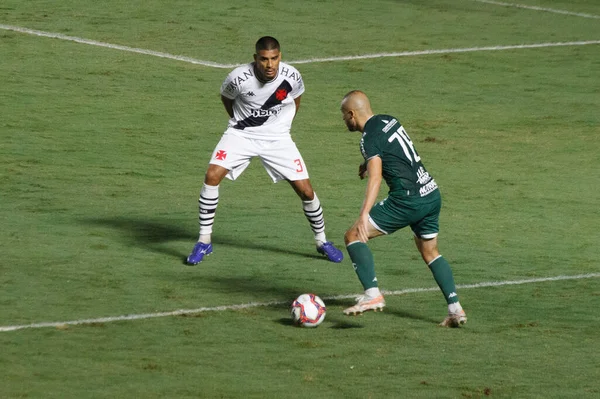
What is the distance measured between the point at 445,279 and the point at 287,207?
449 centimetres

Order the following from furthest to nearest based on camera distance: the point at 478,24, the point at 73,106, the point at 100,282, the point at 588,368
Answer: the point at 478,24 < the point at 73,106 < the point at 100,282 < the point at 588,368

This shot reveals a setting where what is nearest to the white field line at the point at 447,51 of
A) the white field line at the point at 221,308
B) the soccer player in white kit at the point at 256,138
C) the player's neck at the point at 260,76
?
the soccer player in white kit at the point at 256,138

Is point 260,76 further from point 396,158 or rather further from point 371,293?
point 371,293

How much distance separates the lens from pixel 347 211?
13.7 m

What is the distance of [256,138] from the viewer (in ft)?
37.8

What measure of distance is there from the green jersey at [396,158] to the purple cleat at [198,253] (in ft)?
8.06

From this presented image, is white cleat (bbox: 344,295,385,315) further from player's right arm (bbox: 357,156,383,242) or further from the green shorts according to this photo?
the green shorts

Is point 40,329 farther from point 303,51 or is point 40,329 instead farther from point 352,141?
point 303,51

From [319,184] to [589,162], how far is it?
12.1ft

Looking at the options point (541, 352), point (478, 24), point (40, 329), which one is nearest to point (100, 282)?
point (40, 329)

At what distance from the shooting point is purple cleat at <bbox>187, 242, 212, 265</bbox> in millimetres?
11375

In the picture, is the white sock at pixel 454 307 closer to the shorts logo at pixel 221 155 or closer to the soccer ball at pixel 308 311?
the soccer ball at pixel 308 311

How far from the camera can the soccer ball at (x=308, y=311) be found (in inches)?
373

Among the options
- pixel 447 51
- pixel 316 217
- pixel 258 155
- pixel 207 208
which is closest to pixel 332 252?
pixel 316 217
